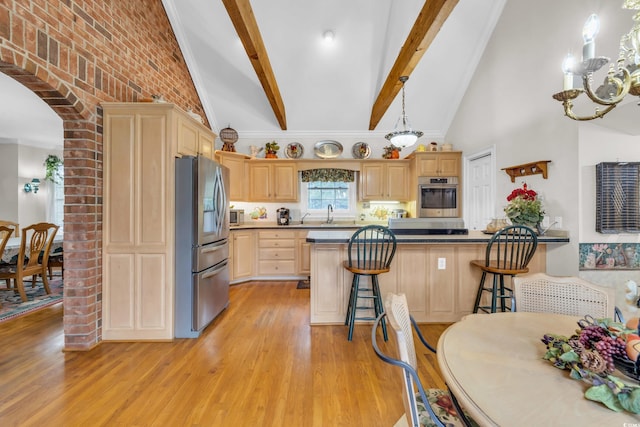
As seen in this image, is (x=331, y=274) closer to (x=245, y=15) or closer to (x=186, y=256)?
(x=186, y=256)

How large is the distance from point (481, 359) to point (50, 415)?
2.42m

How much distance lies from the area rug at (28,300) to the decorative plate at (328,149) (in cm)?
452

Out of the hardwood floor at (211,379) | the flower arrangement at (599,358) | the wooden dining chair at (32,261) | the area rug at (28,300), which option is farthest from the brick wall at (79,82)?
the flower arrangement at (599,358)

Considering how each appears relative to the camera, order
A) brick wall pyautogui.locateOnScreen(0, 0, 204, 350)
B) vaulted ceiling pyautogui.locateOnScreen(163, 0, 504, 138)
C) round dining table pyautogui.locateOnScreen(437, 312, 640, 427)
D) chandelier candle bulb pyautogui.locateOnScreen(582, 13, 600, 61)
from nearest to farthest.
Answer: round dining table pyautogui.locateOnScreen(437, 312, 640, 427) → chandelier candle bulb pyautogui.locateOnScreen(582, 13, 600, 61) → brick wall pyautogui.locateOnScreen(0, 0, 204, 350) → vaulted ceiling pyautogui.locateOnScreen(163, 0, 504, 138)

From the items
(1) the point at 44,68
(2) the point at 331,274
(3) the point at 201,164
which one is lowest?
(2) the point at 331,274

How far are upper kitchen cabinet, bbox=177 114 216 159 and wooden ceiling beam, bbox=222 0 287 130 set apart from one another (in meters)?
1.05

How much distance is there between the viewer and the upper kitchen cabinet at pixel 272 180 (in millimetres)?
5301

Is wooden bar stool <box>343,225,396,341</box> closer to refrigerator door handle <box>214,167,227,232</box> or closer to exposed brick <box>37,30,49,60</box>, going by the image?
refrigerator door handle <box>214,167,227,232</box>

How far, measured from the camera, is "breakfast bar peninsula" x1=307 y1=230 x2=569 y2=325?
2.97m

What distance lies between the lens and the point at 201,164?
2762 millimetres

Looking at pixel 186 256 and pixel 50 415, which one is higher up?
pixel 186 256

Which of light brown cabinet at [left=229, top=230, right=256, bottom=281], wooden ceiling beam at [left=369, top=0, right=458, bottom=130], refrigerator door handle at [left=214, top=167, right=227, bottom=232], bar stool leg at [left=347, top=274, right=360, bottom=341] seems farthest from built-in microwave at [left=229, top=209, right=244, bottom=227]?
wooden ceiling beam at [left=369, top=0, right=458, bottom=130]

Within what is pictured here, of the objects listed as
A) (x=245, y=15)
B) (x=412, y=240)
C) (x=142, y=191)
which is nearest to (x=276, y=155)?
(x=245, y=15)

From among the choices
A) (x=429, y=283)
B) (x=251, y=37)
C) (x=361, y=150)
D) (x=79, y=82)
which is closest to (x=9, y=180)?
(x=79, y=82)
